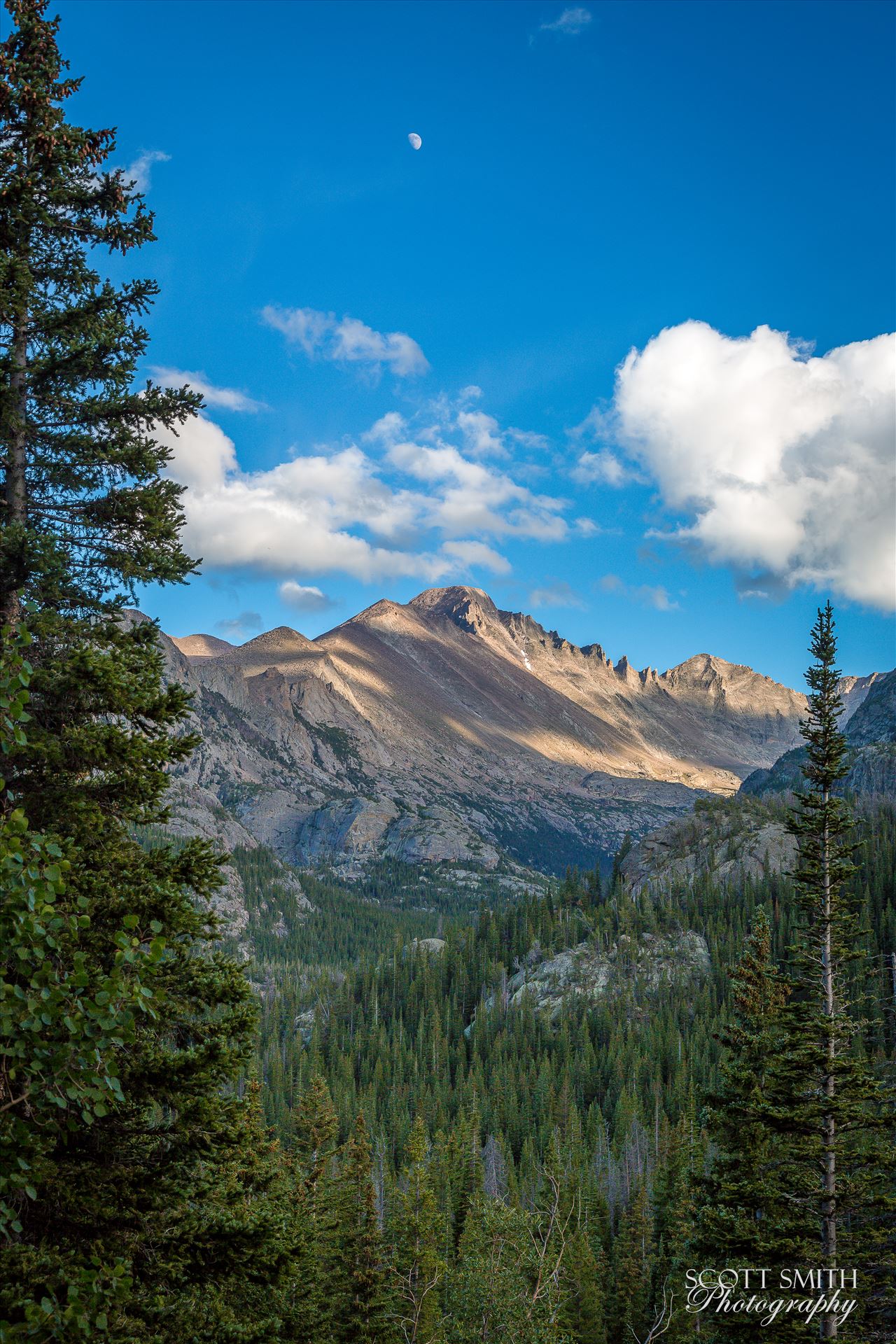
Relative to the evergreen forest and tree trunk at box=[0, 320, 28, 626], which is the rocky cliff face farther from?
tree trunk at box=[0, 320, 28, 626]

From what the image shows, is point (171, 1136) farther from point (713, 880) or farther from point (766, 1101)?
point (713, 880)

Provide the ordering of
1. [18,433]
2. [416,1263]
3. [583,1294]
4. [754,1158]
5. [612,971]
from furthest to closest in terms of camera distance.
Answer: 1. [612,971]
2. [583,1294]
3. [416,1263]
4. [754,1158]
5. [18,433]

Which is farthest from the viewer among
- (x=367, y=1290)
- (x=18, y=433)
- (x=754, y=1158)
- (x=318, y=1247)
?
(x=367, y=1290)

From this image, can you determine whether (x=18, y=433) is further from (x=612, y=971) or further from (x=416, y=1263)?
(x=612, y=971)

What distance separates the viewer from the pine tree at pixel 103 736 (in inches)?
363

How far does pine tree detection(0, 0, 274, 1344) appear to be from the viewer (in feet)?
30.2

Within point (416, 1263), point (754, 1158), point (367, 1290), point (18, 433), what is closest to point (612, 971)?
point (416, 1263)

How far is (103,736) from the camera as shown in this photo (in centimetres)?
1070

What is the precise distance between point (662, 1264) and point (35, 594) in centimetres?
5260

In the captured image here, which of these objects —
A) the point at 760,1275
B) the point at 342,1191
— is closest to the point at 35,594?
the point at 760,1275

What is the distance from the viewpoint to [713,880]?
160875 mm

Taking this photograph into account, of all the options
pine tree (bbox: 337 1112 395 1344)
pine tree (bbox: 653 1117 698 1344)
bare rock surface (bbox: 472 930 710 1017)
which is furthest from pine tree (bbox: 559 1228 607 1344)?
bare rock surface (bbox: 472 930 710 1017)

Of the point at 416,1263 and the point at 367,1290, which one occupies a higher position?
the point at 367,1290

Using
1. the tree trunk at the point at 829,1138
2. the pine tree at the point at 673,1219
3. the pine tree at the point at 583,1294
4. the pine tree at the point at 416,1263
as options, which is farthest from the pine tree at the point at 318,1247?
the pine tree at the point at 673,1219
